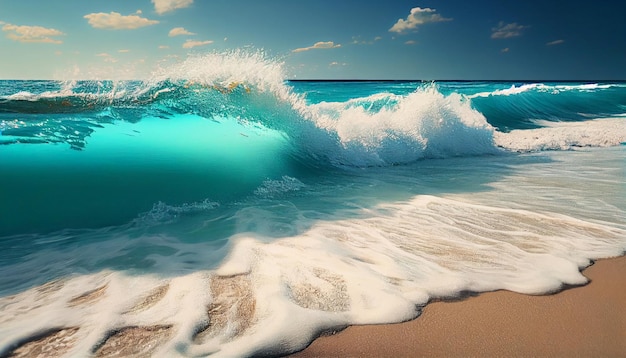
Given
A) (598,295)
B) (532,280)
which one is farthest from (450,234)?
(598,295)

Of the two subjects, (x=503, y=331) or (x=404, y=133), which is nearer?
→ (x=503, y=331)

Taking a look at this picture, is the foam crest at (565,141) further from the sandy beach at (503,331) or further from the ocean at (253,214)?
the sandy beach at (503,331)

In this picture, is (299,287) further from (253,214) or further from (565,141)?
(565,141)

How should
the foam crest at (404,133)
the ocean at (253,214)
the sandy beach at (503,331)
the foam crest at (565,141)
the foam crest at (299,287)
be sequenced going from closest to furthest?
the sandy beach at (503,331), the foam crest at (299,287), the ocean at (253,214), the foam crest at (404,133), the foam crest at (565,141)

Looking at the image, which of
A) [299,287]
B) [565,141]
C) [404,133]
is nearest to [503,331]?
[299,287]

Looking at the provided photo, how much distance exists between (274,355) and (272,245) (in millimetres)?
1576

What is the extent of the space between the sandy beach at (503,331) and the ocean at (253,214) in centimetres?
11

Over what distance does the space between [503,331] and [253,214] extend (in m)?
2.95

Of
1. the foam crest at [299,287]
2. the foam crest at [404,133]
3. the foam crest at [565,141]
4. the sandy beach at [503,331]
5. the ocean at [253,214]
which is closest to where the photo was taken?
the sandy beach at [503,331]

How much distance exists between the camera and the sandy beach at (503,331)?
1.97 meters

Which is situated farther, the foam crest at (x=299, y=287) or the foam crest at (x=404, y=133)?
the foam crest at (x=404, y=133)

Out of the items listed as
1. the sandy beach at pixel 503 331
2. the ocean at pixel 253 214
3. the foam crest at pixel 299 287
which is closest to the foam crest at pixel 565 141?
the ocean at pixel 253 214

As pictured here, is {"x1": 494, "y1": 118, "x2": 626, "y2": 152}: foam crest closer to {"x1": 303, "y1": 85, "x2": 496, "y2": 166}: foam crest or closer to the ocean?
the ocean

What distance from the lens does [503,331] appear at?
7.00 feet
